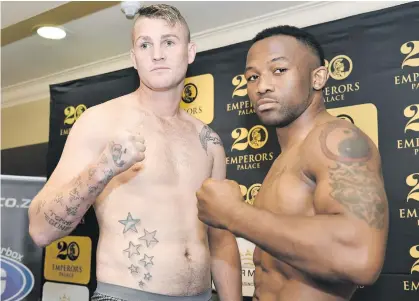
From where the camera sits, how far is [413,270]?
1.86 meters

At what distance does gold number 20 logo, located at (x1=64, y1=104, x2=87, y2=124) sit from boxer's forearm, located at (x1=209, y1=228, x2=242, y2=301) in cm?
164

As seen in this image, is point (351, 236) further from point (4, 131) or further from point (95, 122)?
point (4, 131)

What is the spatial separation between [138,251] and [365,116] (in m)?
1.19

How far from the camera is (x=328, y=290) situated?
3.89ft

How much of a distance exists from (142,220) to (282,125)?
0.51 meters

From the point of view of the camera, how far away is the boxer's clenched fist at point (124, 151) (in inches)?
47.3

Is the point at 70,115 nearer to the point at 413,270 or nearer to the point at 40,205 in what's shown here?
the point at 40,205

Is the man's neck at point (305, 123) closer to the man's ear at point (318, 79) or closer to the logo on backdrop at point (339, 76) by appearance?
the man's ear at point (318, 79)

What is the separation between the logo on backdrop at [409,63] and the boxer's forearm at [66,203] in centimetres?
133

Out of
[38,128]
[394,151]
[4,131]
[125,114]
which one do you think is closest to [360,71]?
[394,151]

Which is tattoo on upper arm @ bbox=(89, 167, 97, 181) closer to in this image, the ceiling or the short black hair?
the short black hair


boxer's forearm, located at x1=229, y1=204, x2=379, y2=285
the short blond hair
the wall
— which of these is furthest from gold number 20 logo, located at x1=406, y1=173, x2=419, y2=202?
the wall

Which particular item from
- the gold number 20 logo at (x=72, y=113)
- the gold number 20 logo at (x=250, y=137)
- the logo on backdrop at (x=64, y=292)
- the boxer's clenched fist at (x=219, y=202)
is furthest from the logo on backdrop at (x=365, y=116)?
the logo on backdrop at (x=64, y=292)

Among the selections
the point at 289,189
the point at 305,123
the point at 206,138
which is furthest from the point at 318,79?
the point at 206,138
